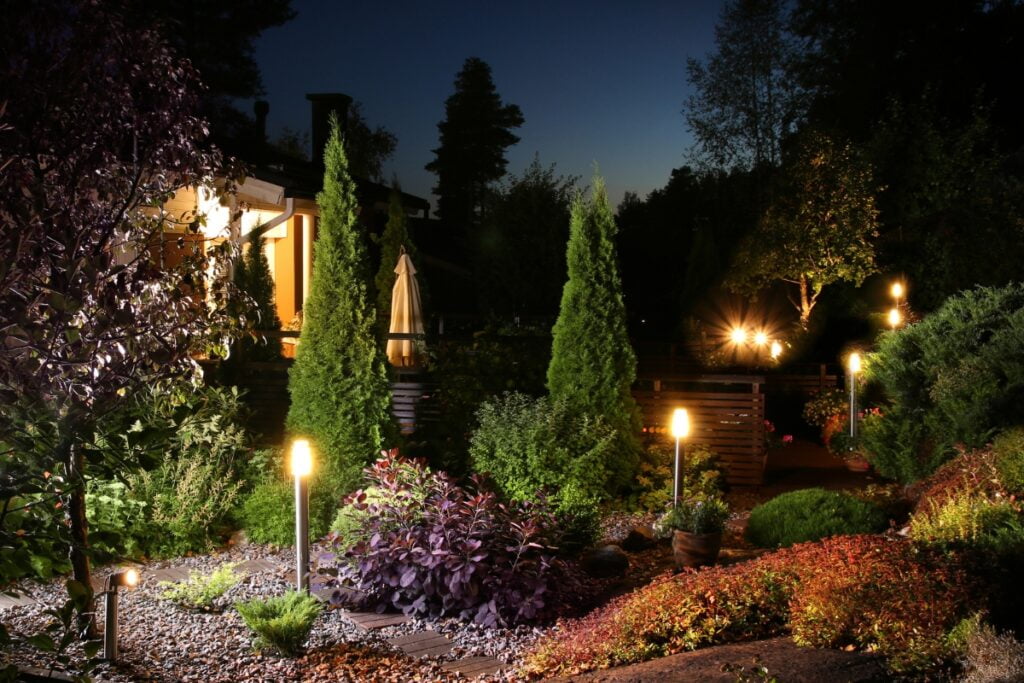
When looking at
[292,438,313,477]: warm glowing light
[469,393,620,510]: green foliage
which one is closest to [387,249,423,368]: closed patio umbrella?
[469,393,620,510]: green foliage

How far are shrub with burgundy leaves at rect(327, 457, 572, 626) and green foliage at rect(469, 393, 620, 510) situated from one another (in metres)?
2.22

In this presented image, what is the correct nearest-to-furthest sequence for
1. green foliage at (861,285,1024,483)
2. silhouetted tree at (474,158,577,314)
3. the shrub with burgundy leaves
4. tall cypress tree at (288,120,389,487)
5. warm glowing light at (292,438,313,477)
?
warm glowing light at (292,438,313,477) < the shrub with burgundy leaves < green foliage at (861,285,1024,483) < tall cypress tree at (288,120,389,487) < silhouetted tree at (474,158,577,314)

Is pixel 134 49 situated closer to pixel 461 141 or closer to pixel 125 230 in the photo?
pixel 125 230

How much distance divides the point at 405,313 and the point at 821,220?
920 cm

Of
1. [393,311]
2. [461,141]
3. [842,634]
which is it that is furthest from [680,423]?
[461,141]

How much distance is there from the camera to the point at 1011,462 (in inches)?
267

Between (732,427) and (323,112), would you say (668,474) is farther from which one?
(323,112)

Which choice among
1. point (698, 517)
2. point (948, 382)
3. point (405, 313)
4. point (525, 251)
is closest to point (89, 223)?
point (698, 517)

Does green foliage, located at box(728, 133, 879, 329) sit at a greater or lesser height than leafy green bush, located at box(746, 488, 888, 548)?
greater

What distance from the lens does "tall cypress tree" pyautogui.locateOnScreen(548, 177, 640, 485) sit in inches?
396

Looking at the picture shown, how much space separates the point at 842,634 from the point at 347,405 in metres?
5.79

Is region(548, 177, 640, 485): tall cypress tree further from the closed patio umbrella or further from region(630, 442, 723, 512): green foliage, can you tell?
the closed patio umbrella

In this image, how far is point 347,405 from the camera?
9078 millimetres

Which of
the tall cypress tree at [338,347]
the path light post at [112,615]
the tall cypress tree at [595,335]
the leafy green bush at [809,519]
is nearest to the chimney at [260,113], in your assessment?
the tall cypress tree at [338,347]
